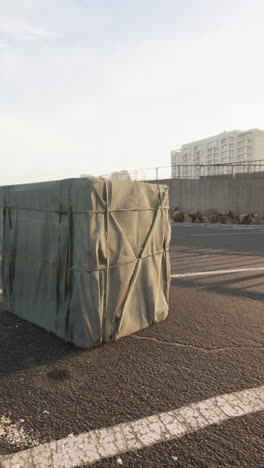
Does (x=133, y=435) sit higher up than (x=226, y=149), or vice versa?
(x=226, y=149)

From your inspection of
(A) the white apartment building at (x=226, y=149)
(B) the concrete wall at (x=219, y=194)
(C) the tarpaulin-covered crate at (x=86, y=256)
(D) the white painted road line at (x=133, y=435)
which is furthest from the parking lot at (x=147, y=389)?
(A) the white apartment building at (x=226, y=149)

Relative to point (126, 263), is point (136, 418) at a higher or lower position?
lower

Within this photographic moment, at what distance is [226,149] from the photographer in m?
122

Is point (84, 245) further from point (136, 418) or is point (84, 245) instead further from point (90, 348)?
point (136, 418)

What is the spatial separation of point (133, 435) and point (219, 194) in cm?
2139

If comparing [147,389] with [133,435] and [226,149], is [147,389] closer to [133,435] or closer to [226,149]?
[133,435]

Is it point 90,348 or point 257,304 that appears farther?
point 257,304

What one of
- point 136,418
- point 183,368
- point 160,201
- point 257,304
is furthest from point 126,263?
point 257,304

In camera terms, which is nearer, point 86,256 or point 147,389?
point 147,389

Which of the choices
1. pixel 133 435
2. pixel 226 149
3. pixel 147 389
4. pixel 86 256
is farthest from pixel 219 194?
pixel 226 149

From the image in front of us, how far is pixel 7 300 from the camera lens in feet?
16.4

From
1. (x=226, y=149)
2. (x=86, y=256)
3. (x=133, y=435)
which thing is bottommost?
(x=133, y=435)

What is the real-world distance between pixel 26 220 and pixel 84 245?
140 centimetres

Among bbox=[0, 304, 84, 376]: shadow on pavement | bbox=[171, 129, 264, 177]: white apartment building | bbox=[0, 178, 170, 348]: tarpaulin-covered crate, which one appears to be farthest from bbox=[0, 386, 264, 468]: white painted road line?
bbox=[171, 129, 264, 177]: white apartment building
